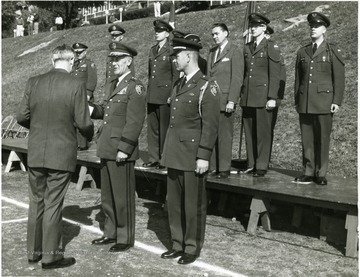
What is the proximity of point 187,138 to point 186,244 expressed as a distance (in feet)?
3.59

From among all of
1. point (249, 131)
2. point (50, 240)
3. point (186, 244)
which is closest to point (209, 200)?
point (249, 131)

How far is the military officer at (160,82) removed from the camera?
24.9ft

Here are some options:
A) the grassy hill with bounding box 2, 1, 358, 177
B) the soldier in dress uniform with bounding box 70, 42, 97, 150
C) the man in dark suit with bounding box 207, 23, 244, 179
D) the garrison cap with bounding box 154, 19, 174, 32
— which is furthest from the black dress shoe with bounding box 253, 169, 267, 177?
the soldier in dress uniform with bounding box 70, 42, 97, 150

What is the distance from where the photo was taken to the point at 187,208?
527 cm

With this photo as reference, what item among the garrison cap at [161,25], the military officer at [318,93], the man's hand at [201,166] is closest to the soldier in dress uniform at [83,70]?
the garrison cap at [161,25]

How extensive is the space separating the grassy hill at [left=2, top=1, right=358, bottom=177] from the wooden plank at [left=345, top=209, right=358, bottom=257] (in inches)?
127

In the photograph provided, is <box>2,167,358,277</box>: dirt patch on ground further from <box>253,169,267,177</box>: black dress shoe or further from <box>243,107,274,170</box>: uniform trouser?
<box>243,107,274,170</box>: uniform trouser

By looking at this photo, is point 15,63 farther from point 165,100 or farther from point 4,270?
point 4,270

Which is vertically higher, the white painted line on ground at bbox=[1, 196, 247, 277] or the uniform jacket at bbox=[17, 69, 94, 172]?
the uniform jacket at bbox=[17, 69, 94, 172]

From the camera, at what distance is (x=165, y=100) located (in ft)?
25.2

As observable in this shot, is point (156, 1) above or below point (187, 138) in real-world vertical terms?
above

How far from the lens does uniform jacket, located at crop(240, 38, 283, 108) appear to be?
6914 millimetres

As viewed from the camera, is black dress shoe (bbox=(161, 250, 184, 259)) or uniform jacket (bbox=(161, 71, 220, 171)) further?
black dress shoe (bbox=(161, 250, 184, 259))

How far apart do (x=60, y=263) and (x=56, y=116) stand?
1.44 meters
